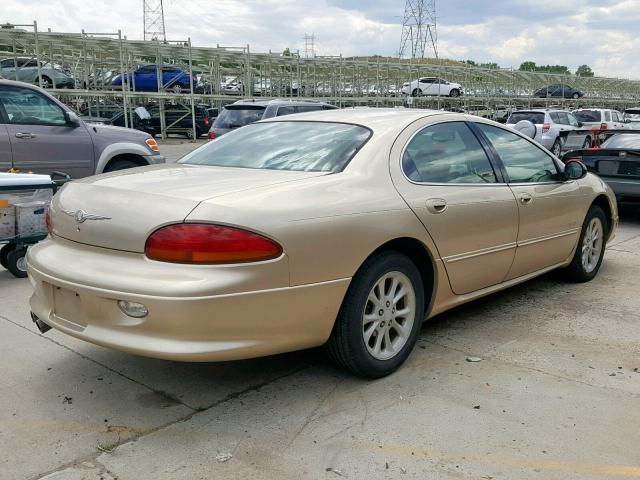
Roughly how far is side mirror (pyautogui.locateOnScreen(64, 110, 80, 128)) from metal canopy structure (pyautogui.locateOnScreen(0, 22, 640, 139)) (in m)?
15.6

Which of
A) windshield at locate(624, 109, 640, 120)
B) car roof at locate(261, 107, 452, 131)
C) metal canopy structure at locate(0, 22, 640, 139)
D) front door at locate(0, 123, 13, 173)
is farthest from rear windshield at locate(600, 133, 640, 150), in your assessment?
windshield at locate(624, 109, 640, 120)

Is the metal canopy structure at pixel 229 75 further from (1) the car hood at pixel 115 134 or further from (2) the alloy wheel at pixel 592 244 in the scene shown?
(2) the alloy wheel at pixel 592 244

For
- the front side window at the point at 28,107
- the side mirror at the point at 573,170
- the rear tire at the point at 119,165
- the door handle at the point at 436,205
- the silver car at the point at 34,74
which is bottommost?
the rear tire at the point at 119,165

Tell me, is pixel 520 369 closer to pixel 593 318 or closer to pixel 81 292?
pixel 593 318

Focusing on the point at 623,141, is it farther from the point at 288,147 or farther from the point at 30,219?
the point at 30,219

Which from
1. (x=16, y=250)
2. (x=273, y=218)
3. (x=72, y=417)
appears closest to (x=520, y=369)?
(x=273, y=218)

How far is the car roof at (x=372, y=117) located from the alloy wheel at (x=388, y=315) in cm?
99

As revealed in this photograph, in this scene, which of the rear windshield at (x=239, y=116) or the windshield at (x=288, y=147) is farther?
the rear windshield at (x=239, y=116)

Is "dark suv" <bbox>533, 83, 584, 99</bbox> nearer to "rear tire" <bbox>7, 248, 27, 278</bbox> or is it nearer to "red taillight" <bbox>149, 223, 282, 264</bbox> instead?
"rear tire" <bbox>7, 248, 27, 278</bbox>

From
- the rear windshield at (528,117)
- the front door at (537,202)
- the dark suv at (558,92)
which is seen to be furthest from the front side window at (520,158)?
the dark suv at (558,92)

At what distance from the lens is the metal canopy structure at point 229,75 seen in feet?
79.9

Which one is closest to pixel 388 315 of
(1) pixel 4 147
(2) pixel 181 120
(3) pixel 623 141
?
(1) pixel 4 147

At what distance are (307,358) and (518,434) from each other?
1.37m

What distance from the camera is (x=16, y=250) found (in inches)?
229
